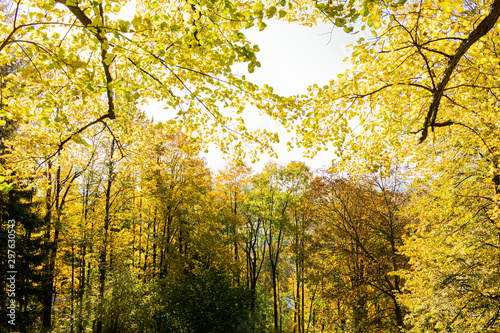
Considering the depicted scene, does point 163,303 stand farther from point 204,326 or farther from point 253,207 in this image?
point 253,207

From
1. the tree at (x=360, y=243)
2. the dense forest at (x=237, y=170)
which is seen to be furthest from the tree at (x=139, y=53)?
the tree at (x=360, y=243)

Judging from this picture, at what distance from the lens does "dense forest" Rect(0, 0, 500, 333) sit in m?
2.71

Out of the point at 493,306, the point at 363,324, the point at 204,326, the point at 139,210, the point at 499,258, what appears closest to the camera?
the point at 493,306

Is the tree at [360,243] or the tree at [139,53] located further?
the tree at [360,243]

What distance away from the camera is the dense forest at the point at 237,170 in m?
2.71

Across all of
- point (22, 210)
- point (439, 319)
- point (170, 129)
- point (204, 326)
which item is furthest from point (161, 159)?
point (439, 319)

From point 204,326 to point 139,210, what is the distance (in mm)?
6051

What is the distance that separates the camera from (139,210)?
11828 mm

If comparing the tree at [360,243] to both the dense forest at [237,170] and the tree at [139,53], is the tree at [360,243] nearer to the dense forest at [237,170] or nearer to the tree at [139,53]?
the dense forest at [237,170]

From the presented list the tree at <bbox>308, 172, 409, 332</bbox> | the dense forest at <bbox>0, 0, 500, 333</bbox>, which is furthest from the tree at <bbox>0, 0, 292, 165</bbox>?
the tree at <bbox>308, 172, 409, 332</bbox>

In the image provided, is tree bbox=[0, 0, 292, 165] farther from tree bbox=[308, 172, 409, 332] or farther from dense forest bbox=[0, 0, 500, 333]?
tree bbox=[308, 172, 409, 332]

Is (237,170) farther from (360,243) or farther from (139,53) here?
(139,53)

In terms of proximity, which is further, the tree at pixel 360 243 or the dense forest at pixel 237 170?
the tree at pixel 360 243

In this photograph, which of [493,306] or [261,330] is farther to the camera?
[261,330]
